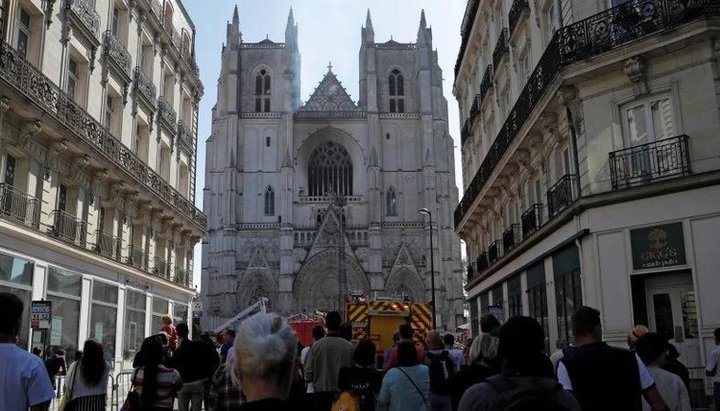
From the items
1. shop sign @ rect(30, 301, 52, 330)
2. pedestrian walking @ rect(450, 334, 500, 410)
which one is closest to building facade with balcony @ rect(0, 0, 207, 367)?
shop sign @ rect(30, 301, 52, 330)

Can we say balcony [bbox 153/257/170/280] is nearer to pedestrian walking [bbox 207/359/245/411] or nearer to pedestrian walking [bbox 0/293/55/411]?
pedestrian walking [bbox 207/359/245/411]

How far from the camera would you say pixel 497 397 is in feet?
9.91

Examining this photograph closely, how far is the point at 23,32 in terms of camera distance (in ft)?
49.8

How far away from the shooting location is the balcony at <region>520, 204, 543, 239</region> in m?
16.7

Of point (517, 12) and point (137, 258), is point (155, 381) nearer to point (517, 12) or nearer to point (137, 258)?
point (517, 12)

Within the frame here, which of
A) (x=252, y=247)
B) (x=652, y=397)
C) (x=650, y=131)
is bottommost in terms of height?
(x=652, y=397)

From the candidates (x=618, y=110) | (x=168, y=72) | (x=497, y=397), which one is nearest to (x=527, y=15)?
(x=618, y=110)

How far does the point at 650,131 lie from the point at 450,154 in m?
51.8

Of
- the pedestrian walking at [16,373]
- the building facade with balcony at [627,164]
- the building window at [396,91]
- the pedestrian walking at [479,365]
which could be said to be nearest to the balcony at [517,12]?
the building facade with balcony at [627,164]

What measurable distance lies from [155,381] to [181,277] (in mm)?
22217

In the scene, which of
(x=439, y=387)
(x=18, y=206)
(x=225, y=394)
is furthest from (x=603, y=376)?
(x=18, y=206)

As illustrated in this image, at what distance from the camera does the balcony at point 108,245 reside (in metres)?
18.9

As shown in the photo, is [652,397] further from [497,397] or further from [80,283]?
[80,283]

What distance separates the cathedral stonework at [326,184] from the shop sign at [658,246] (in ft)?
148
